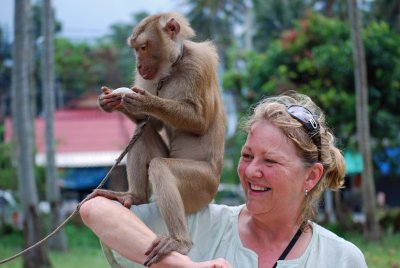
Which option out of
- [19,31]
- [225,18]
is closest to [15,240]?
[19,31]

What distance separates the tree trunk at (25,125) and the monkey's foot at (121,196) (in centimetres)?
948

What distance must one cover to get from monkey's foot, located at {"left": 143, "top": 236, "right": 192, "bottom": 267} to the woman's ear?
63 centimetres

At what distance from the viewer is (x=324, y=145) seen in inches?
119

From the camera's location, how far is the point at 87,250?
56.3 feet

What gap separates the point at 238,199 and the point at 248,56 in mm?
4116

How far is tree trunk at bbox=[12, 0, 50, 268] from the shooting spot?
12.9 m

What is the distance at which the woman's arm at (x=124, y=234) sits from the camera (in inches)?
109

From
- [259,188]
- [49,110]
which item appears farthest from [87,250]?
[259,188]

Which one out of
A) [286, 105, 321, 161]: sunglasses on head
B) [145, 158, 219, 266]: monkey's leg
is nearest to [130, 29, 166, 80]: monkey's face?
[145, 158, 219, 266]: monkey's leg

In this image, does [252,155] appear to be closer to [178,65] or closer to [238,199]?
[178,65]

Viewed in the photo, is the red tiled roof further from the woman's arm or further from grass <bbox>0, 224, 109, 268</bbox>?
the woman's arm

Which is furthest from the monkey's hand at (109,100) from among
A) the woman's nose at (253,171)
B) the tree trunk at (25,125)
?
the tree trunk at (25,125)

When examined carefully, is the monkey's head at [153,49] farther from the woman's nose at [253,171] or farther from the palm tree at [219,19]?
the palm tree at [219,19]

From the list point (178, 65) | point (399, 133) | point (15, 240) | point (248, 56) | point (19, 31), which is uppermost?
point (178, 65)
